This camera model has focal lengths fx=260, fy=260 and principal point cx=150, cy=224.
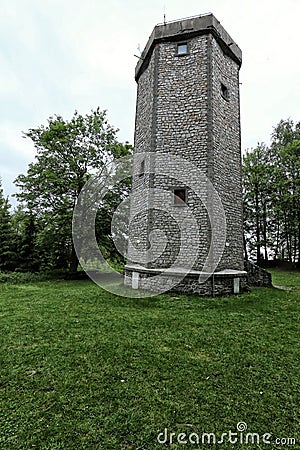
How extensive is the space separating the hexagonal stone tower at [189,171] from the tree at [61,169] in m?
4.05

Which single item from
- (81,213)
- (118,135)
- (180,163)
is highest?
(118,135)

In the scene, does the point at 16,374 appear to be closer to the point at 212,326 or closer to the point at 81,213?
the point at 212,326

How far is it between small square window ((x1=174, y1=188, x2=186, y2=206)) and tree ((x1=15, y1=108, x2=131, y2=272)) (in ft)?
19.2

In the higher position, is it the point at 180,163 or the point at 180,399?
the point at 180,163

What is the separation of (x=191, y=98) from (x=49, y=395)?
9581mm

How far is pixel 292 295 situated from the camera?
9031mm

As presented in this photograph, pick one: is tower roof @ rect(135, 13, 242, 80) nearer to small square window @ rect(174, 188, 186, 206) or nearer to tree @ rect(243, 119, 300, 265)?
small square window @ rect(174, 188, 186, 206)

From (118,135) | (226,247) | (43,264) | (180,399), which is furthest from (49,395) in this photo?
(118,135)

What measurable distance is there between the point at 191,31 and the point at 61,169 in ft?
26.8

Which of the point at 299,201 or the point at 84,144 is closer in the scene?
the point at 84,144

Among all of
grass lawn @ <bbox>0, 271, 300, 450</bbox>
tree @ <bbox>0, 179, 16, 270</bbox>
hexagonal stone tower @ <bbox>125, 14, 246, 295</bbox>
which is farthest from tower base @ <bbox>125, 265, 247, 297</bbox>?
tree @ <bbox>0, 179, 16, 270</bbox>

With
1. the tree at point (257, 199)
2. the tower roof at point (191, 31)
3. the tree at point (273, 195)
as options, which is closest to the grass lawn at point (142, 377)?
the tower roof at point (191, 31)

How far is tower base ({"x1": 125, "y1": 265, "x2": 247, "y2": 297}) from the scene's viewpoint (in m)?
8.20

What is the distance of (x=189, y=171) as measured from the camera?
29.8 feet
